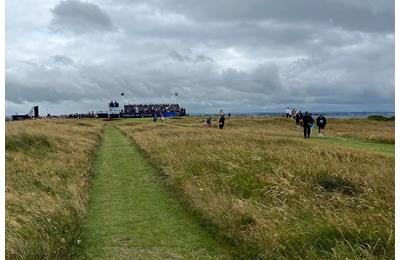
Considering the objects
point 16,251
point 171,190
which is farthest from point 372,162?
point 16,251

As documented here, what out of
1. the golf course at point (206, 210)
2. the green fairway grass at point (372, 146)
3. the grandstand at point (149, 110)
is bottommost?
the green fairway grass at point (372, 146)

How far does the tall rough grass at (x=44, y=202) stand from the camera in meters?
8.12

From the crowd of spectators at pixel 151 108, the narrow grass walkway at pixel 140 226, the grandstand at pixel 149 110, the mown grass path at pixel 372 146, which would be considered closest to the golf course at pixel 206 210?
the narrow grass walkway at pixel 140 226

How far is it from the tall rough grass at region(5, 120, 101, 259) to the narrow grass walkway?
0.42 metres

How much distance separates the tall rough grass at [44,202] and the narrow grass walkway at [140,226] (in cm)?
42

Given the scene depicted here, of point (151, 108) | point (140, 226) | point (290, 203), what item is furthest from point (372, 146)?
point (151, 108)

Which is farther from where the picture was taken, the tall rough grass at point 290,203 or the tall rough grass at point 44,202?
the tall rough grass at point 44,202

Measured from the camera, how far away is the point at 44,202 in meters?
10.9

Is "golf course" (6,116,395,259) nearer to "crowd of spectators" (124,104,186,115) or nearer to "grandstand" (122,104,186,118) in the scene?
"grandstand" (122,104,186,118)

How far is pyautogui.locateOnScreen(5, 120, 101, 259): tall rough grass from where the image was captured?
8.12m

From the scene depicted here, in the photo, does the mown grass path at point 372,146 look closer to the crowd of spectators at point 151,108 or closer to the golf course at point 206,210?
the golf course at point 206,210

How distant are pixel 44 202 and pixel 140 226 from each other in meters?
2.39

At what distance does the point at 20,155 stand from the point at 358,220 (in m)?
15.9

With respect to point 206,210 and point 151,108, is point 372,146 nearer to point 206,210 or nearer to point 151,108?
point 206,210
